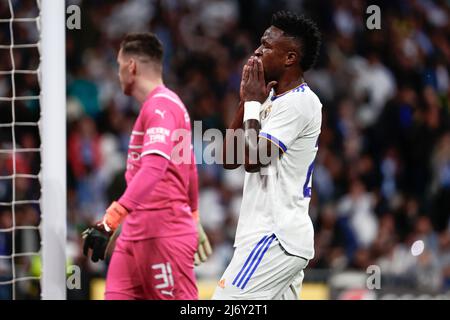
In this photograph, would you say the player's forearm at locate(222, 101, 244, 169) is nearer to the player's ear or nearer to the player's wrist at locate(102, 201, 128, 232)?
the player's ear

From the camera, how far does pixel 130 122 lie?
9398mm

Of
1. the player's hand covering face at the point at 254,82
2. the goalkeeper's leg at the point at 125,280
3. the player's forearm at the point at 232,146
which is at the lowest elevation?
the goalkeeper's leg at the point at 125,280

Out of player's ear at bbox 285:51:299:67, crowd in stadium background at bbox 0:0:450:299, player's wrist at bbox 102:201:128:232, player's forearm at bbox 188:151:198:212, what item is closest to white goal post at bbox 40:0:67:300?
player's wrist at bbox 102:201:128:232

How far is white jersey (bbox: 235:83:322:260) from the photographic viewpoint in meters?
3.94

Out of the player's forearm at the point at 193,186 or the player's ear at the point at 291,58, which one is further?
the player's forearm at the point at 193,186

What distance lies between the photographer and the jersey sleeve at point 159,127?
465cm

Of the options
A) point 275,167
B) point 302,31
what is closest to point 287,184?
point 275,167

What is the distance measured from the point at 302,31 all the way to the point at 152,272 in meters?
1.56

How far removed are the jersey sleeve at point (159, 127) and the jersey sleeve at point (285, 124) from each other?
2.74 feet

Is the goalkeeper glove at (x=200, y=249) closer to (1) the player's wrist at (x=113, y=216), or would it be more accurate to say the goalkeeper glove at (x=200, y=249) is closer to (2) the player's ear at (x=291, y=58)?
(1) the player's wrist at (x=113, y=216)

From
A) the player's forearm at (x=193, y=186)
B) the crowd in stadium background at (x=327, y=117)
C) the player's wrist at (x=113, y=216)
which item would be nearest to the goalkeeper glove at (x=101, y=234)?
the player's wrist at (x=113, y=216)

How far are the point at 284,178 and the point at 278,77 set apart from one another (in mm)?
466

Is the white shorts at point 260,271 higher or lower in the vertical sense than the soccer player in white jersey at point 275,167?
lower

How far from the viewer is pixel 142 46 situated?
509cm
